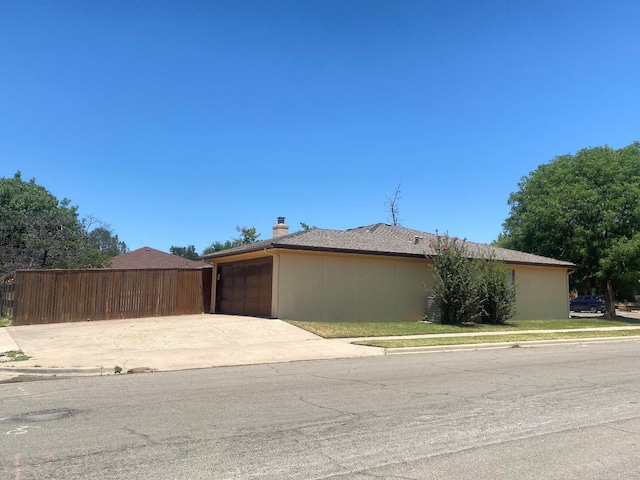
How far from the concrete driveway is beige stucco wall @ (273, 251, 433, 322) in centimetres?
197

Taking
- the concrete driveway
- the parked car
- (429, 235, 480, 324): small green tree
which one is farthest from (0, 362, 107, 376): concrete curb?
the parked car

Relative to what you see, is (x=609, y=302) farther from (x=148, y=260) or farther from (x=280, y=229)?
(x=148, y=260)

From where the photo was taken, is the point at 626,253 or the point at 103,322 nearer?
the point at 103,322

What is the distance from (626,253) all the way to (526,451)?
88.6 feet

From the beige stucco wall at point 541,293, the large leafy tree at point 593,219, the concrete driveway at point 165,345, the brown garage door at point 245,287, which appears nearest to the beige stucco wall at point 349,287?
the brown garage door at point 245,287

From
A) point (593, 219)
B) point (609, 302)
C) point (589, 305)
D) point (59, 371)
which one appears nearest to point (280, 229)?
point (59, 371)

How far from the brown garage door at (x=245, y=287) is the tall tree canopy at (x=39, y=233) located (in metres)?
12.3

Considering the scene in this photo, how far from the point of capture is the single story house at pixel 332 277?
20.5 meters

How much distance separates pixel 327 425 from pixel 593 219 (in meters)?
29.7

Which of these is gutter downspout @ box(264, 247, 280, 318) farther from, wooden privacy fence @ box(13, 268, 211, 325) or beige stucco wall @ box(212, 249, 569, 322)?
wooden privacy fence @ box(13, 268, 211, 325)

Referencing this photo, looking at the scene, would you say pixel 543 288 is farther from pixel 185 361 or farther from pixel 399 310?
pixel 185 361

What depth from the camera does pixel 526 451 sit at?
545 cm

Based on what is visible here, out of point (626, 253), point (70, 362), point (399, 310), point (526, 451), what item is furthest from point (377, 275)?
point (526, 451)

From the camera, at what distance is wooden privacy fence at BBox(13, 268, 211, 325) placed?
2031cm
